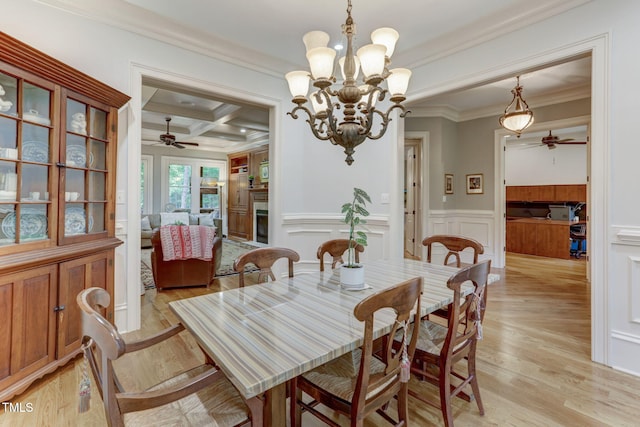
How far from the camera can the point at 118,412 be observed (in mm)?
898

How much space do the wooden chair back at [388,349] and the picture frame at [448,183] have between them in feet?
16.3

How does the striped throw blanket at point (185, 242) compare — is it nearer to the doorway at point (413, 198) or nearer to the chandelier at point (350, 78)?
the chandelier at point (350, 78)

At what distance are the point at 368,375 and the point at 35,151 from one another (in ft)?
7.80

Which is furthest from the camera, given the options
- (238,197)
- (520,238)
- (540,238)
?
(238,197)

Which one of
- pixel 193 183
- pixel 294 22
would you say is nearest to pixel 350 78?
pixel 294 22

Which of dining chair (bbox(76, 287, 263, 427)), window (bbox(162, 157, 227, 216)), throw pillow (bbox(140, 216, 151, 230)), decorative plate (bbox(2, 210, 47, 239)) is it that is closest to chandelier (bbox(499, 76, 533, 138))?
dining chair (bbox(76, 287, 263, 427))

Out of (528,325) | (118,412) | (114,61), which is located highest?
(114,61)

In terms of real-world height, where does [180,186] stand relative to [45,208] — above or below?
above

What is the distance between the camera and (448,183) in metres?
5.83

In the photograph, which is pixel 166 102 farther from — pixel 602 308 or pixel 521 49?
pixel 602 308

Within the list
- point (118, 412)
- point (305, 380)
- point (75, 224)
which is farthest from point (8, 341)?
point (305, 380)

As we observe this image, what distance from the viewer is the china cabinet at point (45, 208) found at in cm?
177

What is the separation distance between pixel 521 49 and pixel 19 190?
12.7ft

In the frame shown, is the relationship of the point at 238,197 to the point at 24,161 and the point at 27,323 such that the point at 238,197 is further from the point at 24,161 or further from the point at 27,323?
the point at 27,323
